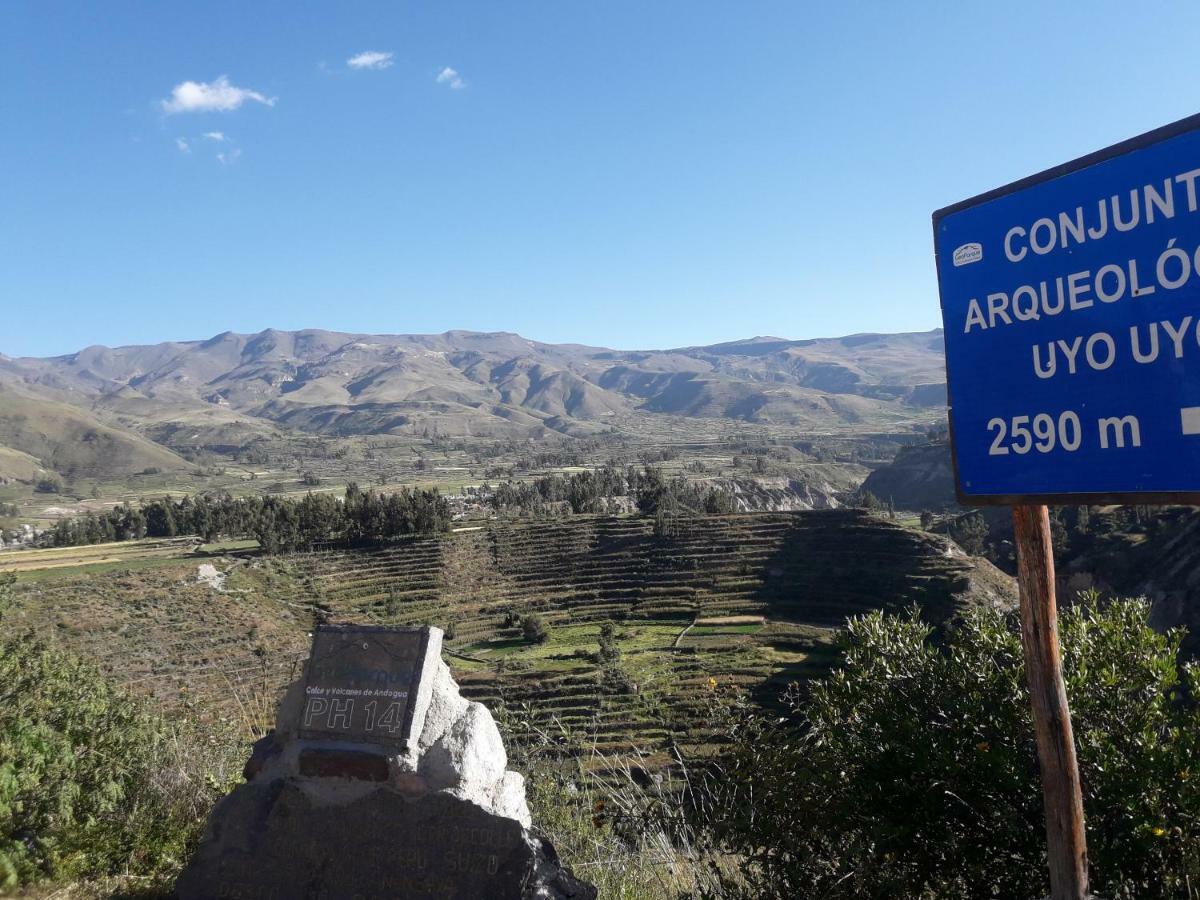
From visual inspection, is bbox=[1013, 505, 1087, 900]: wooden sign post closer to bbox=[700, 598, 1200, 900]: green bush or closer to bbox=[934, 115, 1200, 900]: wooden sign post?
bbox=[934, 115, 1200, 900]: wooden sign post

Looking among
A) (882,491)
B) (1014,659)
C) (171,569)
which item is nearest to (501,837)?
(1014,659)

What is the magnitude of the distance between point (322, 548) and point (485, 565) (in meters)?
14.7

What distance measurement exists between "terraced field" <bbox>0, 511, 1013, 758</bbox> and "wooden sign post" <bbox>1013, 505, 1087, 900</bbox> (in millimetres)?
28183

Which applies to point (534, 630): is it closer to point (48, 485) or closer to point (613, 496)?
point (613, 496)

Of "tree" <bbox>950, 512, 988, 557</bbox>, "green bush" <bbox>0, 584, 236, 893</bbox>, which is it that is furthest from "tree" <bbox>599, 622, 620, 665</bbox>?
"green bush" <bbox>0, 584, 236, 893</bbox>

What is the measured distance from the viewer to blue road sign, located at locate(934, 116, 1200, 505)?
7.25 ft

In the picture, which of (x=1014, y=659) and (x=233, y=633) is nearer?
(x=1014, y=659)

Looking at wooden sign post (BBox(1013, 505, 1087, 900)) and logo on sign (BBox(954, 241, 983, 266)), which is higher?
logo on sign (BBox(954, 241, 983, 266))

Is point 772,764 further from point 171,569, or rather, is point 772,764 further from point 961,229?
point 171,569

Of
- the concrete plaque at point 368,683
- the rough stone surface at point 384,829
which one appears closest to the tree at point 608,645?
the concrete plaque at point 368,683

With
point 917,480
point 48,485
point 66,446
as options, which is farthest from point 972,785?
point 66,446

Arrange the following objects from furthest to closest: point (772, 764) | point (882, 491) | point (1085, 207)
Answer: point (882, 491) → point (772, 764) → point (1085, 207)

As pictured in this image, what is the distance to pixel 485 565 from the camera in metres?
65.8

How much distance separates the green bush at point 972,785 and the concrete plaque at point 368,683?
76.8 inches
